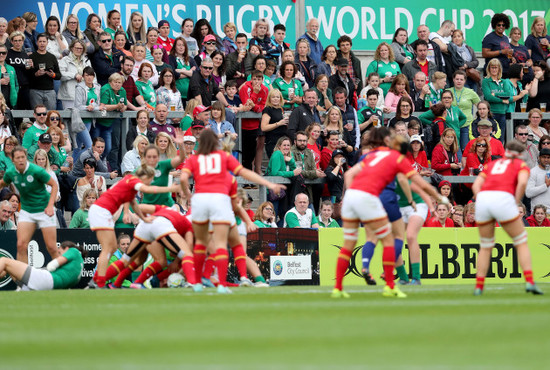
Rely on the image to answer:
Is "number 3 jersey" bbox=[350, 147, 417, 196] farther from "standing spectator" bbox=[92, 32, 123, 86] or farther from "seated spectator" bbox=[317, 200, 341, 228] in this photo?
"standing spectator" bbox=[92, 32, 123, 86]

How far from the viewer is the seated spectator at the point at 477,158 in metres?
21.2

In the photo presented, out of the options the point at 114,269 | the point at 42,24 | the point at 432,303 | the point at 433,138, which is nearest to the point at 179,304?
the point at 432,303

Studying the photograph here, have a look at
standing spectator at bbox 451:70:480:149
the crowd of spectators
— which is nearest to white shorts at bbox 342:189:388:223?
the crowd of spectators

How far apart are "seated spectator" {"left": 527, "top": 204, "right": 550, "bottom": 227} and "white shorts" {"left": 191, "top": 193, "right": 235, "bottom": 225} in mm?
9752

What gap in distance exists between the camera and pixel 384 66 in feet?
74.2

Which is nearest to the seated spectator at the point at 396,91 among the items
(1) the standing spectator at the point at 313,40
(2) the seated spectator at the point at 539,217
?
(1) the standing spectator at the point at 313,40

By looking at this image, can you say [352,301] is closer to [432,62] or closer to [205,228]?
[205,228]

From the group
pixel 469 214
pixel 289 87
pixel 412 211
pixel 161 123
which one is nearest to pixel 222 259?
pixel 412 211

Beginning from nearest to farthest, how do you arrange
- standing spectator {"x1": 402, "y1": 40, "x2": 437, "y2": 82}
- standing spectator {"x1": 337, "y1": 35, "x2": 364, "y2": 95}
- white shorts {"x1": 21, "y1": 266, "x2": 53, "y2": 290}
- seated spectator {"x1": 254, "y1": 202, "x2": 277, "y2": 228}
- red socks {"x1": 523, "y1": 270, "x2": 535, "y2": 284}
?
red socks {"x1": 523, "y1": 270, "x2": 535, "y2": 284} → white shorts {"x1": 21, "y1": 266, "x2": 53, "y2": 290} → seated spectator {"x1": 254, "y1": 202, "x2": 277, "y2": 228} → standing spectator {"x1": 337, "y1": 35, "x2": 364, "y2": 95} → standing spectator {"x1": 402, "y1": 40, "x2": 437, "y2": 82}

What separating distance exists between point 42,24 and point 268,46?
5058 mm

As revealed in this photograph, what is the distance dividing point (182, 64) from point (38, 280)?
7.84 m

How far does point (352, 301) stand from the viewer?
10898 millimetres

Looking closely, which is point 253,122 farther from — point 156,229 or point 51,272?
point 51,272

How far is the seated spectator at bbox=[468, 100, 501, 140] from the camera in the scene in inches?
859
